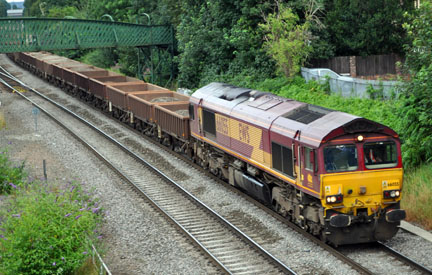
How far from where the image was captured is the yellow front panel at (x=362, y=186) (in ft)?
43.1

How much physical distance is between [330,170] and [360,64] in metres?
24.2

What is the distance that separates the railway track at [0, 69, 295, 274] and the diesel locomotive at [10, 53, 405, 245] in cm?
146

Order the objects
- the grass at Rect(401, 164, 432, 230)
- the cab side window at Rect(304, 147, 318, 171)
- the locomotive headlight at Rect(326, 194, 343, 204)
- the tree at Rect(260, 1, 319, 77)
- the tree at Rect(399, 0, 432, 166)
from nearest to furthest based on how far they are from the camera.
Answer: the locomotive headlight at Rect(326, 194, 343, 204) < the cab side window at Rect(304, 147, 318, 171) < the grass at Rect(401, 164, 432, 230) < the tree at Rect(399, 0, 432, 166) < the tree at Rect(260, 1, 319, 77)

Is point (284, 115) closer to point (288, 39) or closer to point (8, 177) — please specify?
point (8, 177)

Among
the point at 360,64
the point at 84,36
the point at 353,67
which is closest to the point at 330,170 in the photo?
the point at 353,67

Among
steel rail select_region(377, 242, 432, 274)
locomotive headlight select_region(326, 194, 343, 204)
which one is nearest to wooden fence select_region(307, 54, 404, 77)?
steel rail select_region(377, 242, 432, 274)

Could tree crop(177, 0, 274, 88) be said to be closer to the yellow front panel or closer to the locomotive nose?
the yellow front panel

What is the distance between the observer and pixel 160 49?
52.0 metres

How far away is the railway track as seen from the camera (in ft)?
43.5

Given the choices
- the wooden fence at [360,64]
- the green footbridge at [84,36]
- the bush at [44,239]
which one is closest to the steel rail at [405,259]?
the bush at [44,239]

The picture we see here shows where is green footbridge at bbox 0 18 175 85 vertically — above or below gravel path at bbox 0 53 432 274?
above

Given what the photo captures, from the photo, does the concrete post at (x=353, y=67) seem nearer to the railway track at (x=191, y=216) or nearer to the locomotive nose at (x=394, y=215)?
the railway track at (x=191, y=216)

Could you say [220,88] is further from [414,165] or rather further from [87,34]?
[87,34]

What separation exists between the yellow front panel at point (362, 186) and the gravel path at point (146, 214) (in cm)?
137
